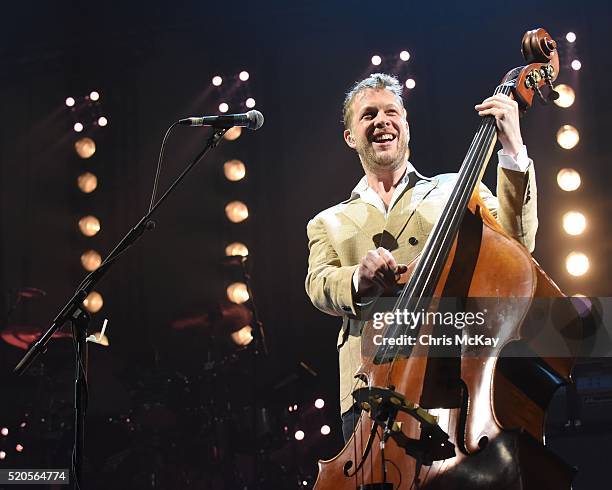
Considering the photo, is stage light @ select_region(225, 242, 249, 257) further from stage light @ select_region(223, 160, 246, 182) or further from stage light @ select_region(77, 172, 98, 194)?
stage light @ select_region(77, 172, 98, 194)

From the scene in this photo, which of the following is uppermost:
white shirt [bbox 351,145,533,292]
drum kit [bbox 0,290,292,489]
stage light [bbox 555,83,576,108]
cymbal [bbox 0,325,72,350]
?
stage light [bbox 555,83,576,108]

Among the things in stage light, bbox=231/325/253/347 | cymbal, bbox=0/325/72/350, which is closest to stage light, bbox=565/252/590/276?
stage light, bbox=231/325/253/347

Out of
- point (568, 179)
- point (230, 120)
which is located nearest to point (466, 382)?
point (230, 120)

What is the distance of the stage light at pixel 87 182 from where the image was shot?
5.69 metres

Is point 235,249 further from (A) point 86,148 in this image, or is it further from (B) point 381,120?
(B) point 381,120

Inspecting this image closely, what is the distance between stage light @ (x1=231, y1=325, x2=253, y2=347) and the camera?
5423mm

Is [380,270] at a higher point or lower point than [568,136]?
lower

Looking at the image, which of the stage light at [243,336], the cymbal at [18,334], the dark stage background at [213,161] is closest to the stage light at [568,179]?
the dark stage background at [213,161]

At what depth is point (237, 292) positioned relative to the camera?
5594 millimetres

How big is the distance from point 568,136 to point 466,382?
3.50 metres

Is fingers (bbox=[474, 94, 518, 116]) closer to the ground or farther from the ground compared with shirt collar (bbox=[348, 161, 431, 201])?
farther from the ground

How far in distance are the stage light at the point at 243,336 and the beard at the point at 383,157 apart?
3115 millimetres

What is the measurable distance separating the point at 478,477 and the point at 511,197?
782 millimetres

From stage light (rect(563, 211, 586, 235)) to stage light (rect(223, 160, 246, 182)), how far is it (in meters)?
2.34
